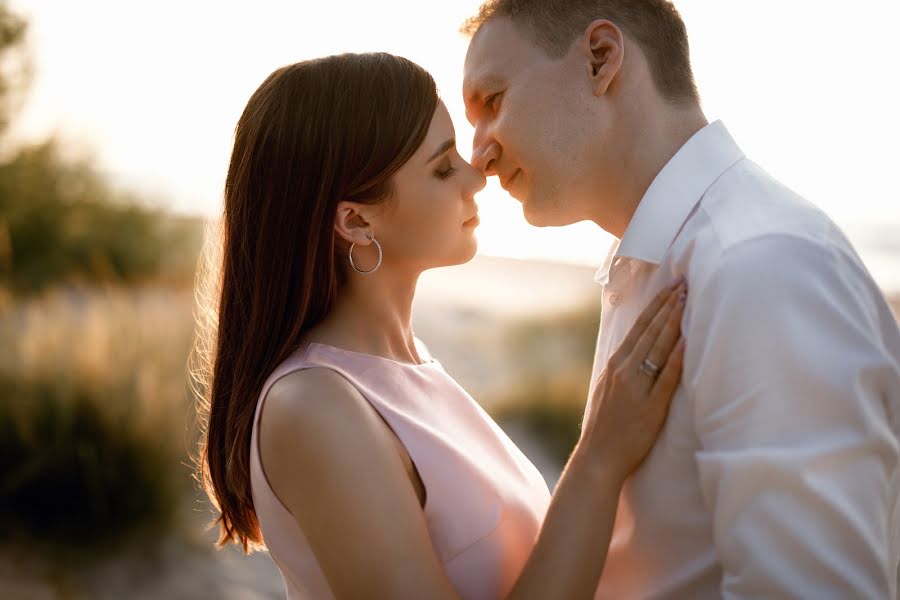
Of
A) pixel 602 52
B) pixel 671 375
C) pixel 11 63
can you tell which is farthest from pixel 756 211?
pixel 11 63

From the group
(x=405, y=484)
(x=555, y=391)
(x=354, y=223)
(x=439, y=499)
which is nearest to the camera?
(x=405, y=484)

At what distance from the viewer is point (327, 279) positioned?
234cm

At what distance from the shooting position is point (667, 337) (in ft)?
6.20

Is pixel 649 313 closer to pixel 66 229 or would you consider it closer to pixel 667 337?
pixel 667 337

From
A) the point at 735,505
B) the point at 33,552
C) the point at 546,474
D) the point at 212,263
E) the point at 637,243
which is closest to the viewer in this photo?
the point at 735,505

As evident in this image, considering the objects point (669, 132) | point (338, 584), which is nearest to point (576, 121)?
point (669, 132)

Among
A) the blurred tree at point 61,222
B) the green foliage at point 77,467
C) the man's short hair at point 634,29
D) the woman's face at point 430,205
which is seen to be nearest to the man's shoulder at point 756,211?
the man's short hair at point 634,29

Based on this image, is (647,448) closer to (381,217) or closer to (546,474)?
(381,217)

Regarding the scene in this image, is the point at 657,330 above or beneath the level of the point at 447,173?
beneath

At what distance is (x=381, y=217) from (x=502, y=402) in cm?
523

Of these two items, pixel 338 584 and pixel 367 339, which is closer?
pixel 338 584

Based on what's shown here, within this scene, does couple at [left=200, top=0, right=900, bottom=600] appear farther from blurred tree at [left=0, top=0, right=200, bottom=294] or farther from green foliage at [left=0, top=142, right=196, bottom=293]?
green foliage at [left=0, top=142, right=196, bottom=293]

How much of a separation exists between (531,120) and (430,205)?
352 mm

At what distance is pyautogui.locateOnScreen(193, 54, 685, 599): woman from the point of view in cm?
194
